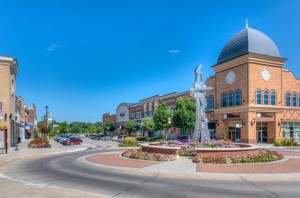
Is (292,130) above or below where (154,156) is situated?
below

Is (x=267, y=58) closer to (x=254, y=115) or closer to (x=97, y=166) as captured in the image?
(x=254, y=115)

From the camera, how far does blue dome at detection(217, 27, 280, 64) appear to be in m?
50.9

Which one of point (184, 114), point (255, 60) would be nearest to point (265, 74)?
point (255, 60)

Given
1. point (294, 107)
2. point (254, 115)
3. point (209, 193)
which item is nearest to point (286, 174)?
point (209, 193)

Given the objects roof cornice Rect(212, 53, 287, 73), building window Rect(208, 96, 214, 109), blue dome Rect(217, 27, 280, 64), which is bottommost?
building window Rect(208, 96, 214, 109)

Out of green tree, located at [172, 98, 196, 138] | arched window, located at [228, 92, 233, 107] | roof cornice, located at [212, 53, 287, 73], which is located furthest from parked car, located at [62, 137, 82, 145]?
roof cornice, located at [212, 53, 287, 73]

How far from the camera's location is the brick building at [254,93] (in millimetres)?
48844

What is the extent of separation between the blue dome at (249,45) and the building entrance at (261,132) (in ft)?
40.4

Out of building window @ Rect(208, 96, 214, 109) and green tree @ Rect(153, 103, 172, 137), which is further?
building window @ Rect(208, 96, 214, 109)

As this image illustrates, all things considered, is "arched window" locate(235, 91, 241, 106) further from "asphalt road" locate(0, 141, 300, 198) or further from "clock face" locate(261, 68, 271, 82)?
"asphalt road" locate(0, 141, 300, 198)

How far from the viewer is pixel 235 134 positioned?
2041 inches

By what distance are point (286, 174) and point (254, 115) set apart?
3635 centimetres

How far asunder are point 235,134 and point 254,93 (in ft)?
26.4

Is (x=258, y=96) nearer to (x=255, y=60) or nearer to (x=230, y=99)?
(x=230, y=99)
